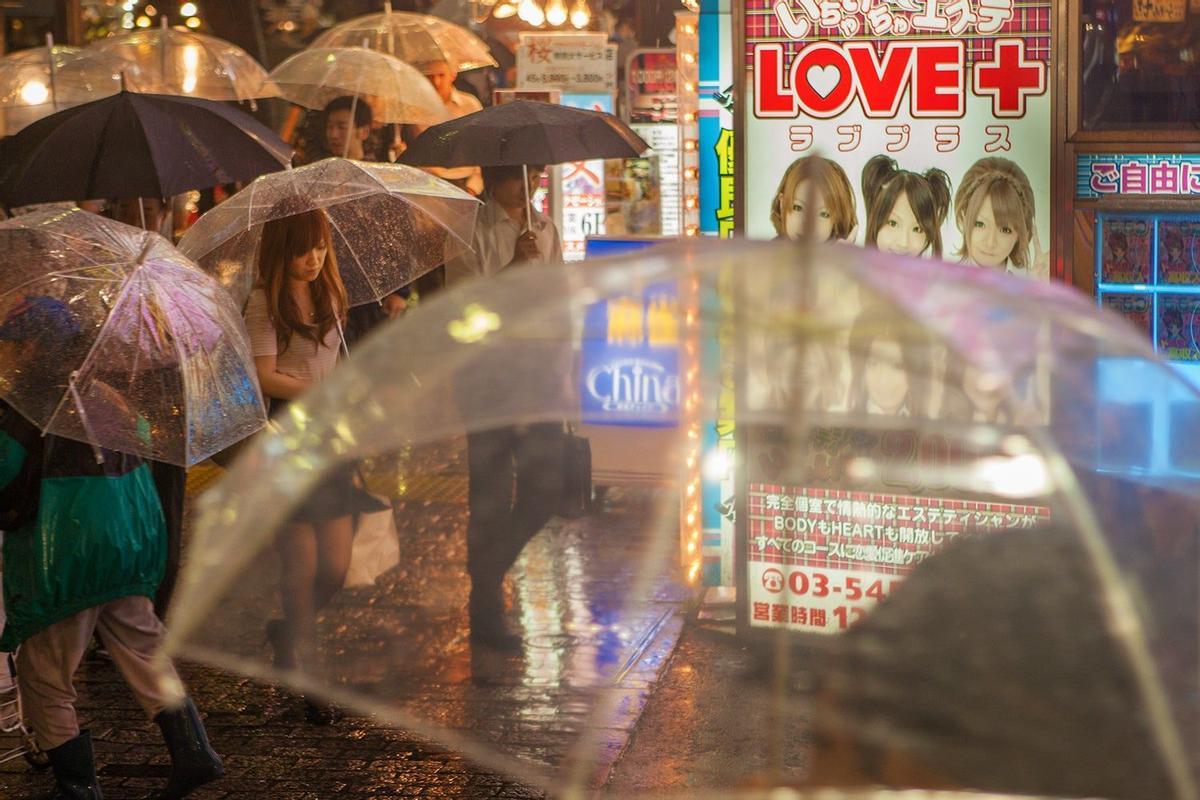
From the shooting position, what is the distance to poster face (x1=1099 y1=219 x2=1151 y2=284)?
610 cm

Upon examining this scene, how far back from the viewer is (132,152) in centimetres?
620

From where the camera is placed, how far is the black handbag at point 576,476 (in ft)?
9.48

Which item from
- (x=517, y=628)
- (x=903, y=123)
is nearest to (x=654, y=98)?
(x=903, y=123)

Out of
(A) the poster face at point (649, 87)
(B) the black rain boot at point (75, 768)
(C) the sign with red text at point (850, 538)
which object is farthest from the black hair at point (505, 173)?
(A) the poster face at point (649, 87)

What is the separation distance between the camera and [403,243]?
6.81 metres

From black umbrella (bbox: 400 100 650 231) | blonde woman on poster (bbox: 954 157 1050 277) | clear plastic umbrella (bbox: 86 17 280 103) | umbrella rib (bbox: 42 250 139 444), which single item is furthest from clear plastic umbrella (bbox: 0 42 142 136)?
blonde woman on poster (bbox: 954 157 1050 277)

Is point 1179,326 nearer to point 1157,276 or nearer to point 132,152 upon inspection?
point 1157,276

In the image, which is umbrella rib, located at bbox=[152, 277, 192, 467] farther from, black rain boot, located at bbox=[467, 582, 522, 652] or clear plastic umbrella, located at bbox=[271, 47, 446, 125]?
clear plastic umbrella, located at bbox=[271, 47, 446, 125]

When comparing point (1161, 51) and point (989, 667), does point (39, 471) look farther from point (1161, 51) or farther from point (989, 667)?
point (1161, 51)

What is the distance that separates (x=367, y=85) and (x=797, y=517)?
6853mm

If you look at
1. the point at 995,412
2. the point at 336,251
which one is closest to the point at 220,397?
the point at 336,251

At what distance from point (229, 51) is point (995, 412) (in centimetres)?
964

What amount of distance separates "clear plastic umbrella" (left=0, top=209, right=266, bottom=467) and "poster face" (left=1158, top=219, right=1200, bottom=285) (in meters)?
3.43

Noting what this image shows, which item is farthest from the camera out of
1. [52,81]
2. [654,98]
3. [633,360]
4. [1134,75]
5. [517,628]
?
[654,98]
